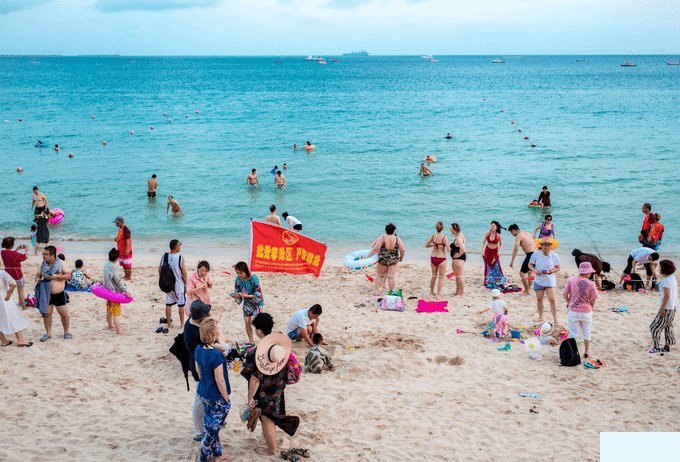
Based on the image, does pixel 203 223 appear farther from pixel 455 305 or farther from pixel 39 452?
pixel 39 452

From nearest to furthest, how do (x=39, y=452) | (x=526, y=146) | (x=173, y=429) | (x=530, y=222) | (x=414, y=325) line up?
(x=39, y=452)
(x=173, y=429)
(x=414, y=325)
(x=530, y=222)
(x=526, y=146)

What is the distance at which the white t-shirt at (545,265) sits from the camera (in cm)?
1133

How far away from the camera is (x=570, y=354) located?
9633 mm

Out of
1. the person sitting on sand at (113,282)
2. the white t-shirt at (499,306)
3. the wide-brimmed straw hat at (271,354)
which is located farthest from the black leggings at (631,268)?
the person sitting on sand at (113,282)

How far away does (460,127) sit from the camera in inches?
2084

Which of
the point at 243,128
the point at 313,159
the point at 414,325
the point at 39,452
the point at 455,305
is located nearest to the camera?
the point at 39,452

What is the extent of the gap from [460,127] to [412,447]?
48.0 metres

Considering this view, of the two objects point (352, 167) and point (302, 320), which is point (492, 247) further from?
point (352, 167)

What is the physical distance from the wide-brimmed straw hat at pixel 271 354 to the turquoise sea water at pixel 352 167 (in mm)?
13785

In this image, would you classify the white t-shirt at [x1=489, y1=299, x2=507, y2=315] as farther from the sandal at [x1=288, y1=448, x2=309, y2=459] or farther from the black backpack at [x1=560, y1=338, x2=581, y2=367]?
the sandal at [x1=288, y1=448, x2=309, y2=459]

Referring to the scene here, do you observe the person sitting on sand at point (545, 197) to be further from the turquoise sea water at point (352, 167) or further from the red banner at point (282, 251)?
the red banner at point (282, 251)

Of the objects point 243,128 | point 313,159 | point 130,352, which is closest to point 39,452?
point 130,352

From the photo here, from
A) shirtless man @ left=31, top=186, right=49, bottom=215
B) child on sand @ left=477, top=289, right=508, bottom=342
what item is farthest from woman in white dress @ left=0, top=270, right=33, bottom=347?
shirtless man @ left=31, top=186, right=49, bottom=215

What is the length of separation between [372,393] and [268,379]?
250 centimetres
